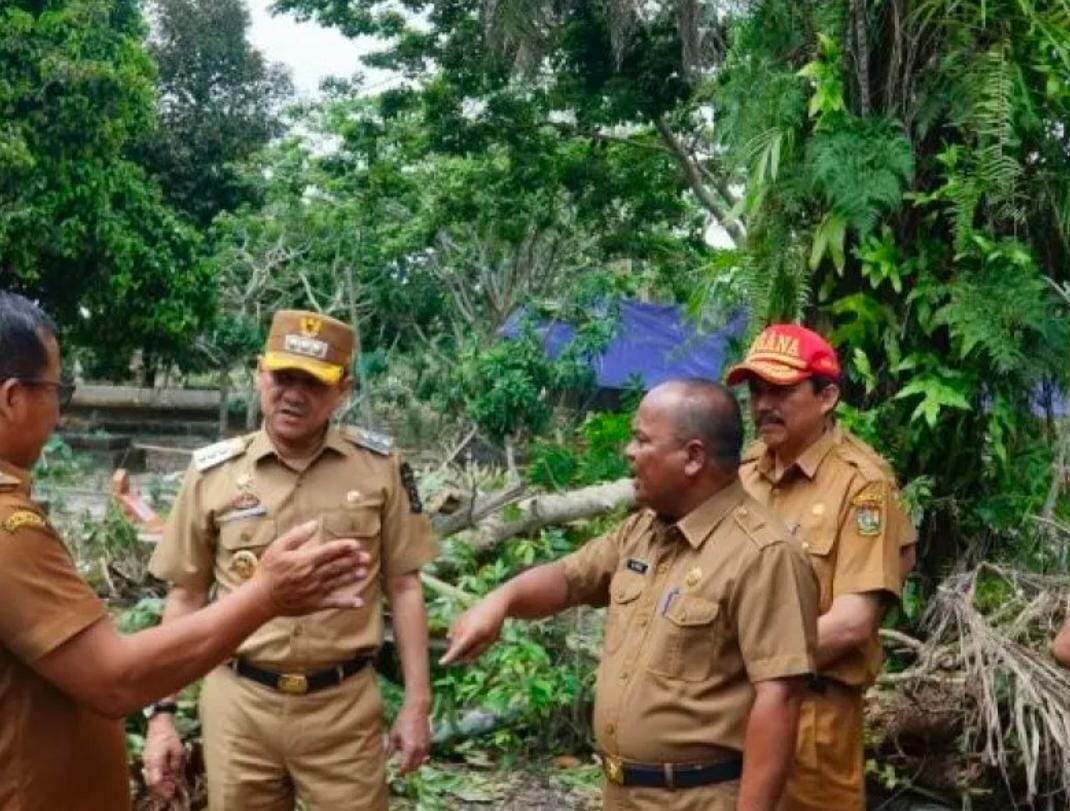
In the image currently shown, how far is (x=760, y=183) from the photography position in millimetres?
4617

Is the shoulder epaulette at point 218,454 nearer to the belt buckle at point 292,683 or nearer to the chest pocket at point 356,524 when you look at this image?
the chest pocket at point 356,524

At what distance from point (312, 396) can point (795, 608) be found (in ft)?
4.56

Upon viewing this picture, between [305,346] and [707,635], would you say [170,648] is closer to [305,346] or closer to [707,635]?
[707,635]

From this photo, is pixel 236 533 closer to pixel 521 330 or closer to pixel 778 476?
pixel 778 476

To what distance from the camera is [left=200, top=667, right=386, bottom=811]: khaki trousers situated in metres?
3.13

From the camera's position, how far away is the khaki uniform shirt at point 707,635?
8.02ft

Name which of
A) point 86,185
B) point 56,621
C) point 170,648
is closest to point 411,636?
point 170,648

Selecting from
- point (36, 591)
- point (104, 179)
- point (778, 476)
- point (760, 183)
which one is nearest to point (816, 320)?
point (760, 183)

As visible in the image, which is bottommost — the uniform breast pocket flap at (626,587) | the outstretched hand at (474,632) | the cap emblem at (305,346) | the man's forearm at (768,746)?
the man's forearm at (768,746)

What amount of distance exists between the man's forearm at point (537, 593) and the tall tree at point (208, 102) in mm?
18885

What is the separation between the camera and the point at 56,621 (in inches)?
75.4

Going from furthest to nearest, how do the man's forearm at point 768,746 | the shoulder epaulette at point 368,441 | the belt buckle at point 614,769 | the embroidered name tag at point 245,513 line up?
1. the shoulder epaulette at point 368,441
2. the embroidered name tag at point 245,513
3. the belt buckle at point 614,769
4. the man's forearm at point 768,746

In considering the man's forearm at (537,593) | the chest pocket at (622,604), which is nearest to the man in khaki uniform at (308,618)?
the man's forearm at (537,593)

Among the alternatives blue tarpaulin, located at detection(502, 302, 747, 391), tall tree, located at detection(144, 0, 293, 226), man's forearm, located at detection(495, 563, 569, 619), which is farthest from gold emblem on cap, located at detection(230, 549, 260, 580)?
tall tree, located at detection(144, 0, 293, 226)
